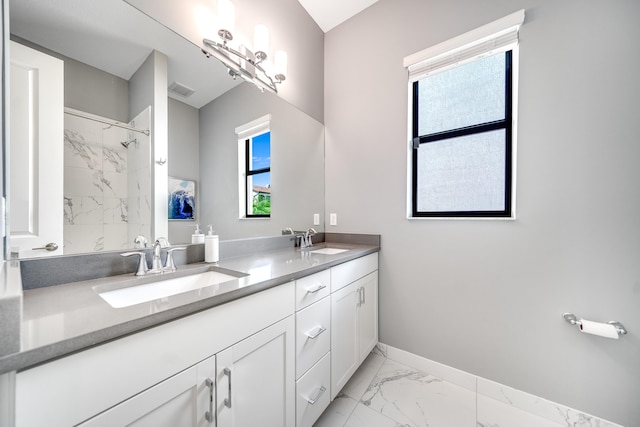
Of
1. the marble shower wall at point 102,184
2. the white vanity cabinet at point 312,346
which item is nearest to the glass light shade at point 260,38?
the marble shower wall at point 102,184

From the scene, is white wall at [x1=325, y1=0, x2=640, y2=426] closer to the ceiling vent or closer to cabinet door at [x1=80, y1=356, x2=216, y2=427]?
the ceiling vent

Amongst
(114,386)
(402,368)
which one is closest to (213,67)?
(114,386)

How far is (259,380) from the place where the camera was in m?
0.89

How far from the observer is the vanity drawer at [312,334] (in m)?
1.08

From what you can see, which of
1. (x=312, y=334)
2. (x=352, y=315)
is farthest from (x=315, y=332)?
(x=352, y=315)

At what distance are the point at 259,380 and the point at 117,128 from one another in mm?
1131

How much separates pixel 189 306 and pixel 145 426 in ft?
0.95

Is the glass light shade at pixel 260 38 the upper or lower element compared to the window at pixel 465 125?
upper

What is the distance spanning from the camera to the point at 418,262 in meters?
1.72

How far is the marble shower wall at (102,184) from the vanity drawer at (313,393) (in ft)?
3.25

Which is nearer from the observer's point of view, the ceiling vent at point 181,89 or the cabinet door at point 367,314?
the ceiling vent at point 181,89

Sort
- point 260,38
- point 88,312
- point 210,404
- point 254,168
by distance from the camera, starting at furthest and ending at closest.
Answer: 1. point 254,168
2. point 260,38
3. point 210,404
4. point 88,312

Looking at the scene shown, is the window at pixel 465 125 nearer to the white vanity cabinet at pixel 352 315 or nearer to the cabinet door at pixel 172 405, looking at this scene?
the white vanity cabinet at pixel 352 315

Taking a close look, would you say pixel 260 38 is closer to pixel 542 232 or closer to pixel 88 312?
pixel 88 312
